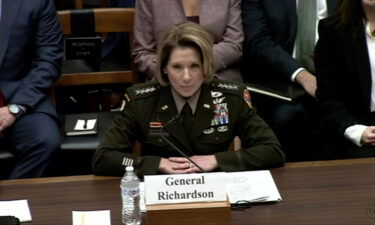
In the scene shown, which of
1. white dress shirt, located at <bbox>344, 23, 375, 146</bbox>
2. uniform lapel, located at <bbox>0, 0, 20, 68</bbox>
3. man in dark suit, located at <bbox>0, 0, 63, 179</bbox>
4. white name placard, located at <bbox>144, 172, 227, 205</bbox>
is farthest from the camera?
uniform lapel, located at <bbox>0, 0, 20, 68</bbox>

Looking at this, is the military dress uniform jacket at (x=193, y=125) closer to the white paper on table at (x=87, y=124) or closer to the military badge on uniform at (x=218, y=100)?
the military badge on uniform at (x=218, y=100)

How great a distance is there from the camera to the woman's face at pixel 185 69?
251cm

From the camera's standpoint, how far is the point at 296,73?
11.1ft

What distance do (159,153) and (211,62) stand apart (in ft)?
1.22

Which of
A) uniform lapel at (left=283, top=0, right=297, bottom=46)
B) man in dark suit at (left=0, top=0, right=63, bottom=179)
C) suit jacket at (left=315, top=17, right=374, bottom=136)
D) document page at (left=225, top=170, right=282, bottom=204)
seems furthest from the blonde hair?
uniform lapel at (left=283, top=0, right=297, bottom=46)

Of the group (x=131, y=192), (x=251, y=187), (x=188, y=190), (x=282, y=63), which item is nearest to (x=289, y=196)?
(x=251, y=187)

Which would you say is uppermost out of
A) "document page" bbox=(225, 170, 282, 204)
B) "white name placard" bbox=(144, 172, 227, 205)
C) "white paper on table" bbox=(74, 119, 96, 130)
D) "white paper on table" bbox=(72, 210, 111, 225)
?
"white name placard" bbox=(144, 172, 227, 205)

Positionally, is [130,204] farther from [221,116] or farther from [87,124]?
[87,124]

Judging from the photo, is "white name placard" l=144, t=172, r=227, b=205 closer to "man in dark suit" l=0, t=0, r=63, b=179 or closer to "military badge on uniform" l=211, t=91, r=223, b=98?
"military badge on uniform" l=211, t=91, r=223, b=98

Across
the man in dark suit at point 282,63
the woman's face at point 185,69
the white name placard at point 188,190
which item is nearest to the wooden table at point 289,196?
the white name placard at point 188,190

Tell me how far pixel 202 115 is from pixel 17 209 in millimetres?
764

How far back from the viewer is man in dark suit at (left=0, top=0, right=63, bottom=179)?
3.16m

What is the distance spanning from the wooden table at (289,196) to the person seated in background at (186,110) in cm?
23

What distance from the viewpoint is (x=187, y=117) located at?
101 inches
